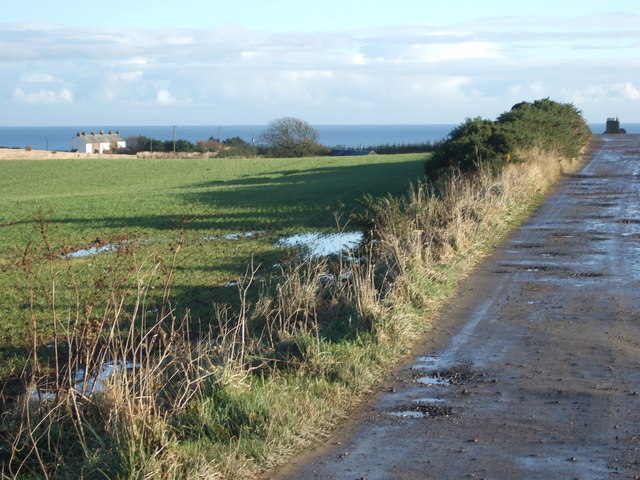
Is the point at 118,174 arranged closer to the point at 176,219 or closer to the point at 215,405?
the point at 176,219

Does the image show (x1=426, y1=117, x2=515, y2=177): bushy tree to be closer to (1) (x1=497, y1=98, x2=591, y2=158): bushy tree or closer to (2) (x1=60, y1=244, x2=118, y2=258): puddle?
(1) (x1=497, y1=98, x2=591, y2=158): bushy tree

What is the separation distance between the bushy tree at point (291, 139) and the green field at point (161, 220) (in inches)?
1301

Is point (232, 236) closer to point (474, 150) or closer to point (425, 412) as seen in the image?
point (474, 150)

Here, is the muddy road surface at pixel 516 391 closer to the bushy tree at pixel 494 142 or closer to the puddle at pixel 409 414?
the puddle at pixel 409 414

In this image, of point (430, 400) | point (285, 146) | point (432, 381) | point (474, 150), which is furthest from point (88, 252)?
point (285, 146)

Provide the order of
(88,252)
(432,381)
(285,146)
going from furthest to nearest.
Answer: (285,146), (88,252), (432,381)

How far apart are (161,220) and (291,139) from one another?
239 ft

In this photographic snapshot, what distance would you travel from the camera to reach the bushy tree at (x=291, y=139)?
323ft

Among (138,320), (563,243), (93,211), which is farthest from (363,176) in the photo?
(138,320)

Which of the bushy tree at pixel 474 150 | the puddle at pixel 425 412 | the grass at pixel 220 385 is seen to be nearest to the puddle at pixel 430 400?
the puddle at pixel 425 412

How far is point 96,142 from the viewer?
434 ft

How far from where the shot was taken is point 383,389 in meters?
7.27

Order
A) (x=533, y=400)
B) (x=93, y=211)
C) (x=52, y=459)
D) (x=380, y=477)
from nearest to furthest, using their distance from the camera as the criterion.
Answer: (x=380, y=477), (x=52, y=459), (x=533, y=400), (x=93, y=211)

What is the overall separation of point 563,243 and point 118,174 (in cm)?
4753
